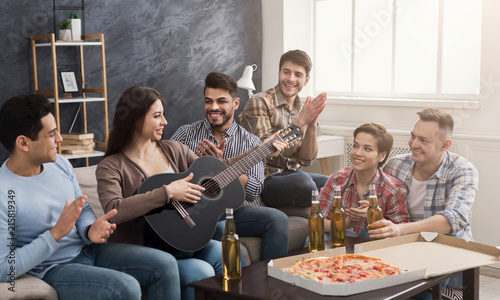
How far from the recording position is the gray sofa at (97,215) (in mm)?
2129

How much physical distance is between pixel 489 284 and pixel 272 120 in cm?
171

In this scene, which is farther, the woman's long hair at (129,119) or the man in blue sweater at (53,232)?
the woman's long hair at (129,119)

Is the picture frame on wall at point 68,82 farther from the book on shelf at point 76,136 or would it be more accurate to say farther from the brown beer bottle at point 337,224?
the brown beer bottle at point 337,224

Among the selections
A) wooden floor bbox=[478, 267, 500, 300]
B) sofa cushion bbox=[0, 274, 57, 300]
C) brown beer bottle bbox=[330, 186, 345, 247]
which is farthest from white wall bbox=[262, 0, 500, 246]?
sofa cushion bbox=[0, 274, 57, 300]

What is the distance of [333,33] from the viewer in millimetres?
5422

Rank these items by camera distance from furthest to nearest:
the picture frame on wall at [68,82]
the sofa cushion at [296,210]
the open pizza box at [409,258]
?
the picture frame on wall at [68,82], the sofa cushion at [296,210], the open pizza box at [409,258]

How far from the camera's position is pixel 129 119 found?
2.87 metres

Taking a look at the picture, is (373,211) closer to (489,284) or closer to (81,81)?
(489,284)

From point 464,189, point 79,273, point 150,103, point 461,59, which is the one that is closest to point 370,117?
point 461,59

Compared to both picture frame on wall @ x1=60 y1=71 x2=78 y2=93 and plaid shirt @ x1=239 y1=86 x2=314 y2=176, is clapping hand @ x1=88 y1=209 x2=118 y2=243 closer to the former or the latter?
plaid shirt @ x1=239 y1=86 x2=314 y2=176

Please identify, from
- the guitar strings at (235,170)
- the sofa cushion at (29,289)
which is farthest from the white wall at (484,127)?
the sofa cushion at (29,289)

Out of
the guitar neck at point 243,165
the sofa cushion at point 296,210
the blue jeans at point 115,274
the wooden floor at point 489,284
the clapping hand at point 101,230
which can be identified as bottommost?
the wooden floor at point 489,284

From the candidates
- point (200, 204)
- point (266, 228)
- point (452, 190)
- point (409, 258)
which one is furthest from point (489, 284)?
point (200, 204)

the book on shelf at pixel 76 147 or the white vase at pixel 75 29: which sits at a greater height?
the white vase at pixel 75 29
